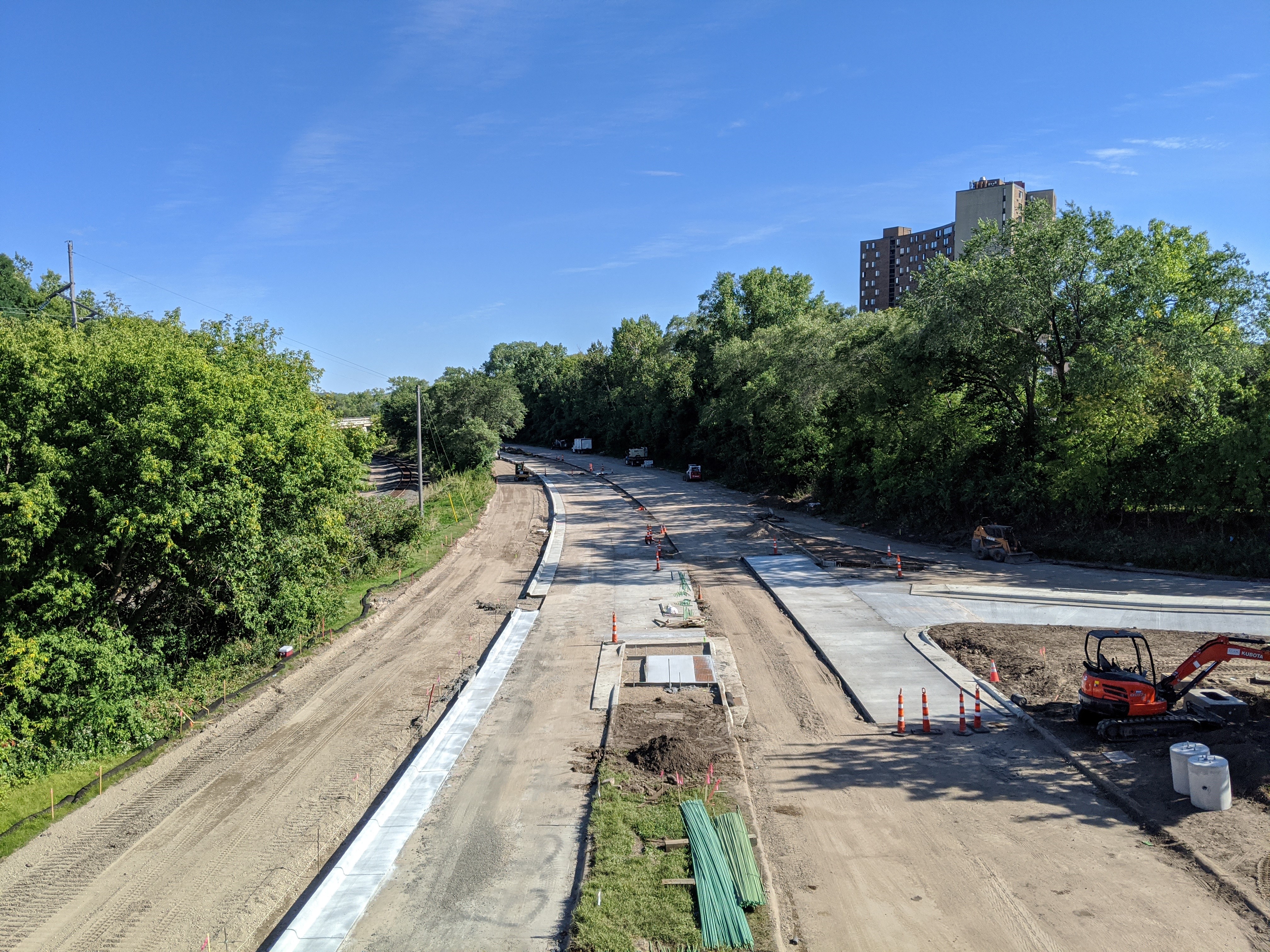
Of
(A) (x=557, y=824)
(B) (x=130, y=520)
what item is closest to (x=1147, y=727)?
(A) (x=557, y=824)

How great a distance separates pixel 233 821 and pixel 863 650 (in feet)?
43.0

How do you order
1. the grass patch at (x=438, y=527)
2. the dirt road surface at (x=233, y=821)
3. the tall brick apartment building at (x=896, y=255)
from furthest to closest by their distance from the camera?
the tall brick apartment building at (x=896, y=255)
the grass patch at (x=438, y=527)
the dirt road surface at (x=233, y=821)

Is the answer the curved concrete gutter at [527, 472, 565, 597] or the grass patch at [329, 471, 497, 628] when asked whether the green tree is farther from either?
the curved concrete gutter at [527, 472, 565, 597]

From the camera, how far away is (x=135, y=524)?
14.9 m

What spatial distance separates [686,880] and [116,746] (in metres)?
11.1

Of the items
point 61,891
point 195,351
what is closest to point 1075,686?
point 61,891

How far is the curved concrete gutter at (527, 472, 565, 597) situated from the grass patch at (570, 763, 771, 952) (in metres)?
14.2

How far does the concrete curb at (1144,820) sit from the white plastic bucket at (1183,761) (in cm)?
65

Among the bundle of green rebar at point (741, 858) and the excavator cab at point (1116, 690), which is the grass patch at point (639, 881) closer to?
the bundle of green rebar at point (741, 858)

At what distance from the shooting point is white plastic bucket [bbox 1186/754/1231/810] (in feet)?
34.6

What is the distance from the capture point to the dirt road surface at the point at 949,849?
845cm

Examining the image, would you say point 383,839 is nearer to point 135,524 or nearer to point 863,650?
point 135,524

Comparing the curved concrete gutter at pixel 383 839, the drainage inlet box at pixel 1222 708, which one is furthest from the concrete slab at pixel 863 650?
the curved concrete gutter at pixel 383 839

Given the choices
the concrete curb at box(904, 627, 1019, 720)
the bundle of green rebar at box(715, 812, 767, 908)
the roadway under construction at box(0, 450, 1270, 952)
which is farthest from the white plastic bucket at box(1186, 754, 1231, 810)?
the bundle of green rebar at box(715, 812, 767, 908)
